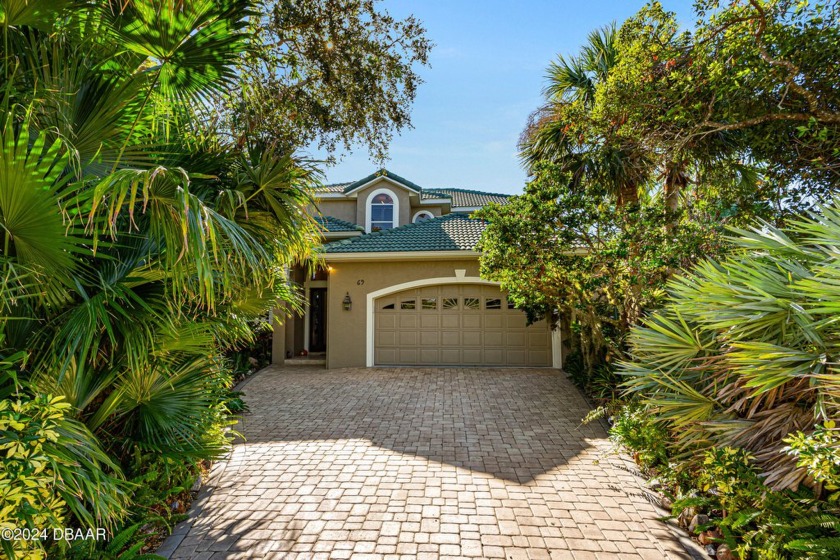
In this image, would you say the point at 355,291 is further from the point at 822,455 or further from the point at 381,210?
the point at 822,455

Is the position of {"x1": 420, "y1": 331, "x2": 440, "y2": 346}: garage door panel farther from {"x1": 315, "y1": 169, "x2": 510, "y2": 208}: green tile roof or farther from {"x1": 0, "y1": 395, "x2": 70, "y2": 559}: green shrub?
{"x1": 0, "y1": 395, "x2": 70, "y2": 559}: green shrub

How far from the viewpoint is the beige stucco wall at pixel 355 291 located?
39.1 feet

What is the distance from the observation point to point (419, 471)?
16.1 ft

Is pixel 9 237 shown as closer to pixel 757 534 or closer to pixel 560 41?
pixel 757 534

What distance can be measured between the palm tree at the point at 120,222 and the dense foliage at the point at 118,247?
→ 1cm

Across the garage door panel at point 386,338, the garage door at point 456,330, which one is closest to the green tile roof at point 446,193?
the garage door at point 456,330

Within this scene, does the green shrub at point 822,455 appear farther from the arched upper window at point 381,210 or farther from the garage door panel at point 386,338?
the arched upper window at point 381,210

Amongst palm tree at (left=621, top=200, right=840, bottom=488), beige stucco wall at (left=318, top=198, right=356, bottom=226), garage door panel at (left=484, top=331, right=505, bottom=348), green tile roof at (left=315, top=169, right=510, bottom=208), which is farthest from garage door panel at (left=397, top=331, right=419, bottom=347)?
palm tree at (left=621, top=200, right=840, bottom=488)

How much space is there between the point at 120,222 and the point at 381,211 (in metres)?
14.2

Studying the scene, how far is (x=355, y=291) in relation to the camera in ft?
39.5

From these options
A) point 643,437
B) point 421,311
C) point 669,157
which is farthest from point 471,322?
point 643,437

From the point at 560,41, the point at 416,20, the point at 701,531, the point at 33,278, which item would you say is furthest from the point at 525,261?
the point at 33,278

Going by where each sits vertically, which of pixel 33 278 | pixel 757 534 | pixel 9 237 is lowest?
pixel 757 534

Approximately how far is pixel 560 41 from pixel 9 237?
10985 mm
